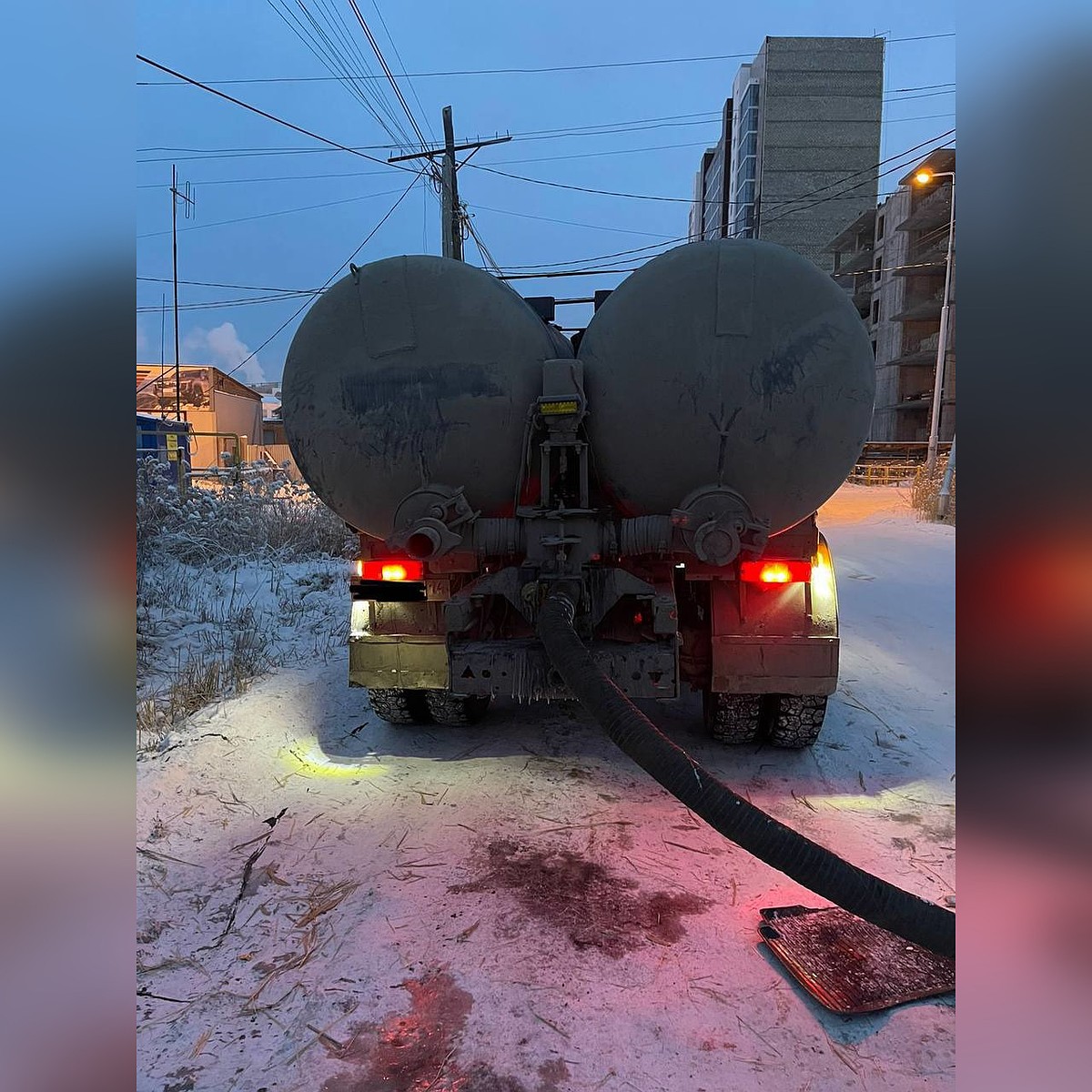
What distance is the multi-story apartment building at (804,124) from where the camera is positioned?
41.8 metres

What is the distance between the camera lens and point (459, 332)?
3078 millimetres

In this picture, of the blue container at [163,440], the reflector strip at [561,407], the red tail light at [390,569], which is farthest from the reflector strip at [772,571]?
the blue container at [163,440]

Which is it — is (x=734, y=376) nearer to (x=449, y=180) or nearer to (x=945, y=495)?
(x=945, y=495)

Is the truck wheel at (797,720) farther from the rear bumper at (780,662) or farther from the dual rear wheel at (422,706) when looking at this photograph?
the dual rear wheel at (422,706)

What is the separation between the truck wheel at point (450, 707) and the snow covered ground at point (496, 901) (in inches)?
4.0

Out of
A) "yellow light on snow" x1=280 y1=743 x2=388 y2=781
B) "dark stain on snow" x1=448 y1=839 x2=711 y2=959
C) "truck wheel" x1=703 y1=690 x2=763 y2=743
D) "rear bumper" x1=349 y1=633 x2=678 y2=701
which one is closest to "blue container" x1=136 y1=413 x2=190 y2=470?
"yellow light on snow" x1=280 y1=743 x2=388 y2=781

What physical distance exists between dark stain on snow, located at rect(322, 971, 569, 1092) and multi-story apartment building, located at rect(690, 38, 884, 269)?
43.6 meters

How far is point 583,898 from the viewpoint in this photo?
266 cm

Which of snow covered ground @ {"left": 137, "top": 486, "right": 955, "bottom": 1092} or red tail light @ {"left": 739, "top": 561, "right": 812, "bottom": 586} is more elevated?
red tail light @ {"left": 739, "top": 561, "right": 812, "bottom": 586}

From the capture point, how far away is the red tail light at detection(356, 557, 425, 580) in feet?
11.9

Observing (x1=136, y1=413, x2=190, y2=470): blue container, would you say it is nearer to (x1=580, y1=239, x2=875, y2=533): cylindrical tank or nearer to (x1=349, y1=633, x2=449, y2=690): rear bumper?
(x1=349, y1=633, x2=449, y2=690): rear bumper

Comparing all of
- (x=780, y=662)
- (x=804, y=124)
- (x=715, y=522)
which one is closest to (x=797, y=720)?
(x=780, y=662)
